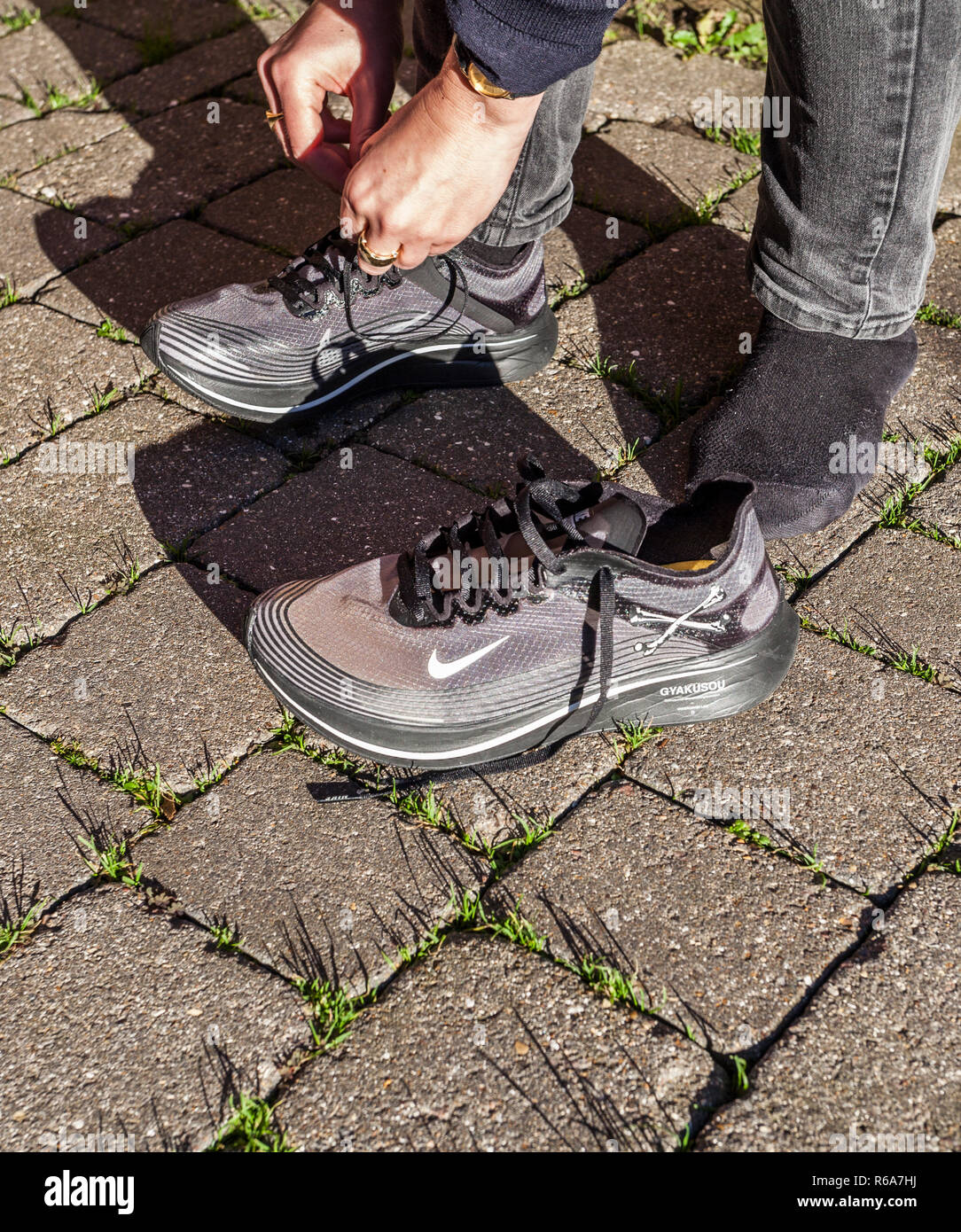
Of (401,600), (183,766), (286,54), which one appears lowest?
(183,766)

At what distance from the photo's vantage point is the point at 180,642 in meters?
2.06

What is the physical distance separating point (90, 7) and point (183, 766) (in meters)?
3.81

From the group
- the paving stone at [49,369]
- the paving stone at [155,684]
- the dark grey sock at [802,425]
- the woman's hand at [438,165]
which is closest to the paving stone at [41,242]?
the paving stone at [49,369]

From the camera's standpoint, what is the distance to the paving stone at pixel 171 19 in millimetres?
4203

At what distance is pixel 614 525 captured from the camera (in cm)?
→ 181

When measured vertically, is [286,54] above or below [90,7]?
above

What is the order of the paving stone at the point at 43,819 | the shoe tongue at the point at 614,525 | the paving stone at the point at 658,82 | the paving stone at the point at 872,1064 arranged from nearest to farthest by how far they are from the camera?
the paving stone at the point at 872,1064 < the paving stone at the point at 43,819 < the shoe tongue at the point at 614,525 < the paving stone at the point at 658,82

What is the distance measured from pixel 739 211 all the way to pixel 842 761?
1.94 metres

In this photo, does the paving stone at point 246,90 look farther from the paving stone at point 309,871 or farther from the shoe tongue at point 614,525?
the paving stone at point 309,871

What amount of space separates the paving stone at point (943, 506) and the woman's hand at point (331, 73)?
1332 millimetres

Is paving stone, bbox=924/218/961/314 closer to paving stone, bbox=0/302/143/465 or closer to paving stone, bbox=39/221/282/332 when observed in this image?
paving stone, bbox=39/221/282/332

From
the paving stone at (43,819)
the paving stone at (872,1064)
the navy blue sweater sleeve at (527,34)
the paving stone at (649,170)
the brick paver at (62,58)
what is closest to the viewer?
the paving stone at (872,1064)

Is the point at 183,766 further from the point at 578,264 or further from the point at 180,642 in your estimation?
the point at 578,264
